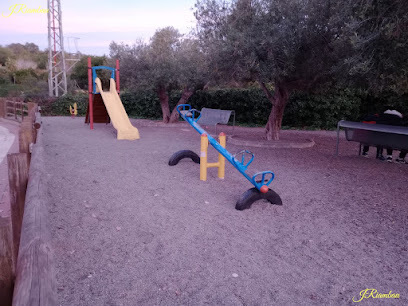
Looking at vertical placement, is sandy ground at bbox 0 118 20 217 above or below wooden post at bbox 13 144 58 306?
below

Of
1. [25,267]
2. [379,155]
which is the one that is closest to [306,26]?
[379,155]

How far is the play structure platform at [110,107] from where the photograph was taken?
1151 cm

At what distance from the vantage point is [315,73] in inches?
344

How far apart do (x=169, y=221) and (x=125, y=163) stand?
3596 mm

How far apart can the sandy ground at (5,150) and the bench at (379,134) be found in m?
7.05

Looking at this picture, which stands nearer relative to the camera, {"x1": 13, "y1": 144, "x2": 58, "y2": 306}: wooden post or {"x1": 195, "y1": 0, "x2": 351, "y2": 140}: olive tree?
{"x1": 13, "y1": 144, "x2": 58, "y2": 306}: wooden post

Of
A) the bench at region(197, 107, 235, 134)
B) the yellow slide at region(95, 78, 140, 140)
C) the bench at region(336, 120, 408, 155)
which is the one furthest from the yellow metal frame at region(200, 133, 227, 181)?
the yellow slide at region(95, 78, 140, 140)

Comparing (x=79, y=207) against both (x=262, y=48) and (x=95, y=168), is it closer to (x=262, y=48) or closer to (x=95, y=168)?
(x=95, y=168)

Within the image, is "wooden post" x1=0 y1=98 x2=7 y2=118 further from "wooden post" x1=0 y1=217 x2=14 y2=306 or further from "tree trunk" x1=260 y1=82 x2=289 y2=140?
"wooden post" x1=0 y1=217 x2=14 y2=306

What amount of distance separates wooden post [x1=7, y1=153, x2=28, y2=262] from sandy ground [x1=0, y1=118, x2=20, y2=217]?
2.28 m

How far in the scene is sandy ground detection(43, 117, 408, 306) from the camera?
2.84 meters

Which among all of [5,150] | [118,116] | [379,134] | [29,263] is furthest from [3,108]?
[29,263]

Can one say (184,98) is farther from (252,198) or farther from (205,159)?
(252,198)

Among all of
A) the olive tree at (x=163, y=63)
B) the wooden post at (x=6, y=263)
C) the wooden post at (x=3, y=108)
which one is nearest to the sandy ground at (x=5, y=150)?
the wooden post at (x=3, y=108)
